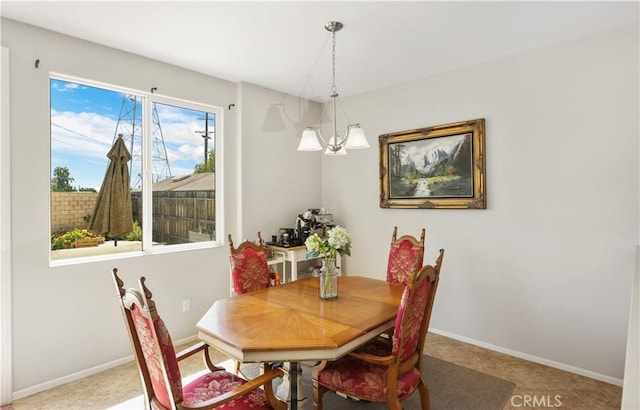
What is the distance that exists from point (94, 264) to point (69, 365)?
795 mm

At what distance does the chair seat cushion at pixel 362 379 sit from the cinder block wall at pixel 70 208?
2.39 meters

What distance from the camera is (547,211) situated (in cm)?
298

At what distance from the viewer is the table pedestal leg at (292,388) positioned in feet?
5.85

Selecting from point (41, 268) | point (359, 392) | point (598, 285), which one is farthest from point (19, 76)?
point (598, 285)

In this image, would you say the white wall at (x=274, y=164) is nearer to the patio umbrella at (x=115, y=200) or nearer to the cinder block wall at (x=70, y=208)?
the patio umbrella at (x=115, y=200)

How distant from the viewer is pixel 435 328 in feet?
12.2

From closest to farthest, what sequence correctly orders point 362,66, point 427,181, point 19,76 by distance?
point 19,76 → point 362,66 → point 427,181

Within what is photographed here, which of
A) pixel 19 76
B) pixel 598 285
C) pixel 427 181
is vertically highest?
pixel 19 76

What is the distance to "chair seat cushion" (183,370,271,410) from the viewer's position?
1628mm

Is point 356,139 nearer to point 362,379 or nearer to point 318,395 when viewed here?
point 362,379

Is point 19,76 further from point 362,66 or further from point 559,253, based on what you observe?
point 559,253

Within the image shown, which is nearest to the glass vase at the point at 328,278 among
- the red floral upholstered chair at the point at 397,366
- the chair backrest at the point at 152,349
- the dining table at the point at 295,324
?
the dining table at the point at 295,324

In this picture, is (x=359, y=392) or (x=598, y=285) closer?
(x=359, y=392)

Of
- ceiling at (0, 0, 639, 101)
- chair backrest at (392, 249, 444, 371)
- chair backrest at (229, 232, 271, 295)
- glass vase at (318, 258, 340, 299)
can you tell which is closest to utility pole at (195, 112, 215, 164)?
ceiling at (0, 0, 639, 101)
